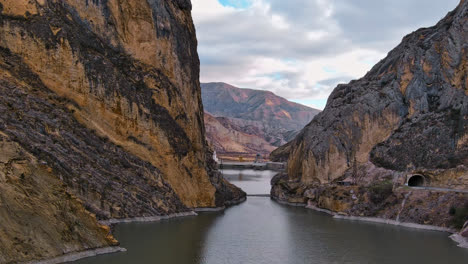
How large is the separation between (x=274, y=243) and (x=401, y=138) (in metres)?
37.0

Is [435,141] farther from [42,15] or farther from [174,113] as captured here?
[42,15]

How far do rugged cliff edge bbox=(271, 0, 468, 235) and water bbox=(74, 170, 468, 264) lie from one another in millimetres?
5785

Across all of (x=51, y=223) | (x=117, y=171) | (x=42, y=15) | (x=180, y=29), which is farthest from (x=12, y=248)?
(x=180, y=29)

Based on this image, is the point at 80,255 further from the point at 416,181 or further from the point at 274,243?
the point at 416,181

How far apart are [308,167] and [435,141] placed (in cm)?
2655

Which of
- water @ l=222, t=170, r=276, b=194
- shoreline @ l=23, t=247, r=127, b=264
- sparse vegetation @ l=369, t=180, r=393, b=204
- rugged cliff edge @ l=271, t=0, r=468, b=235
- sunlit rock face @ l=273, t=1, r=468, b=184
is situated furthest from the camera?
water @ l=222, t=170, r=276, b=194

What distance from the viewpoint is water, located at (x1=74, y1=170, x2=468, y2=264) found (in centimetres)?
4275

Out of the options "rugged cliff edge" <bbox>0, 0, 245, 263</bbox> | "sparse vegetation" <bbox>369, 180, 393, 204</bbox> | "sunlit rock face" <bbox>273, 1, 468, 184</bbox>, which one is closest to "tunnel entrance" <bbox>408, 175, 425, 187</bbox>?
"sunlit rock face" <bbox>273, 1, 468, 184</bbox>

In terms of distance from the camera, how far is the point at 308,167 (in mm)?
90812

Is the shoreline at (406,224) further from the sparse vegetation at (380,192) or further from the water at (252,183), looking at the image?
the water at (252,183)

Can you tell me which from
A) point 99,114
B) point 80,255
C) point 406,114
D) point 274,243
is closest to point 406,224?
point 274,243

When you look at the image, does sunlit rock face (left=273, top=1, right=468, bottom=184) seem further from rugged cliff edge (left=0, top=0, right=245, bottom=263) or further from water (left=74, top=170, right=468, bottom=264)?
rugged cliff edge (left=0, top=0, right=245, bottom=263)

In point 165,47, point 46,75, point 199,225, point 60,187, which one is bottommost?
point 199,225

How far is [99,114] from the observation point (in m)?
60.5
